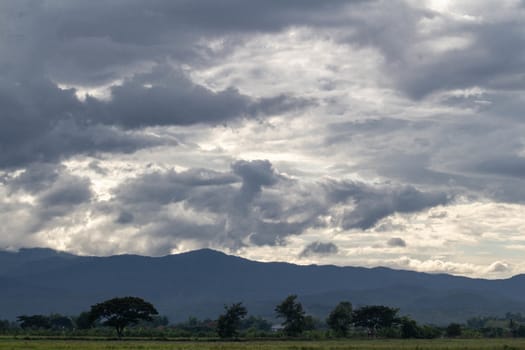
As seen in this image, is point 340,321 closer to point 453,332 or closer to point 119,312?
point 453,332

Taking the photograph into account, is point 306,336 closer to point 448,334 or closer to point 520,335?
point 448,334

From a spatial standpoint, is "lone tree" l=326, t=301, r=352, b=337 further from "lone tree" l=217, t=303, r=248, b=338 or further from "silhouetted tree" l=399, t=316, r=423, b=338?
"lone tree" l=217, t=303, r=248, b=338

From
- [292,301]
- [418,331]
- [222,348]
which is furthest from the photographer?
[292,301]

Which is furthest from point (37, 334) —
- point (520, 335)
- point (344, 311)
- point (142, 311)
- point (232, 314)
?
point (520, 335)

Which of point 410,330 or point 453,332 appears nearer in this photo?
point 410,330

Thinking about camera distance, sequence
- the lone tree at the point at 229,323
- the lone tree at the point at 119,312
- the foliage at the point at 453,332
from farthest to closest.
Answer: the foliage at the point at 453,332 → the lone tree at the point at 229,323 → the lone tree at the point at 119,312

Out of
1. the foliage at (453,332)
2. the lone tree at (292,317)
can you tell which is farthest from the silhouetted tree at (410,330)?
the lone tree at (292,317)

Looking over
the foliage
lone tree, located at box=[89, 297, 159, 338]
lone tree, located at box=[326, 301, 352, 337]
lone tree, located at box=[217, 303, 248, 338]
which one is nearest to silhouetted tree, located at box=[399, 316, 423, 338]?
the foliage

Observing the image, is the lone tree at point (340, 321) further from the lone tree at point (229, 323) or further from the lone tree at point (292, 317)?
the lone tree at point (229, 323)

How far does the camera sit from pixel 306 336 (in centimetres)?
17500

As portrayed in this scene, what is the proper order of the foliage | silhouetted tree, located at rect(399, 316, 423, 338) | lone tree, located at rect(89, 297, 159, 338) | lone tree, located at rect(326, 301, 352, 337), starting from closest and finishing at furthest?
lone tree, located at rect(89, 297, 159, 338) → silhouetted tree, located at rect(399, 316, 423, 338) → the foliage → lone tree, located at rect(326, 301, 352, 337)

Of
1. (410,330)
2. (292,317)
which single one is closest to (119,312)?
(292,317)

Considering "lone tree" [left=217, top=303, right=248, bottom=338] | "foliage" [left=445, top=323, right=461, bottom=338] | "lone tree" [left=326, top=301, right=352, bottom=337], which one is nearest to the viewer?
"lone tree" [left=217, top=303, right=248, bottom=338]

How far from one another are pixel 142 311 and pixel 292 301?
38.5m
